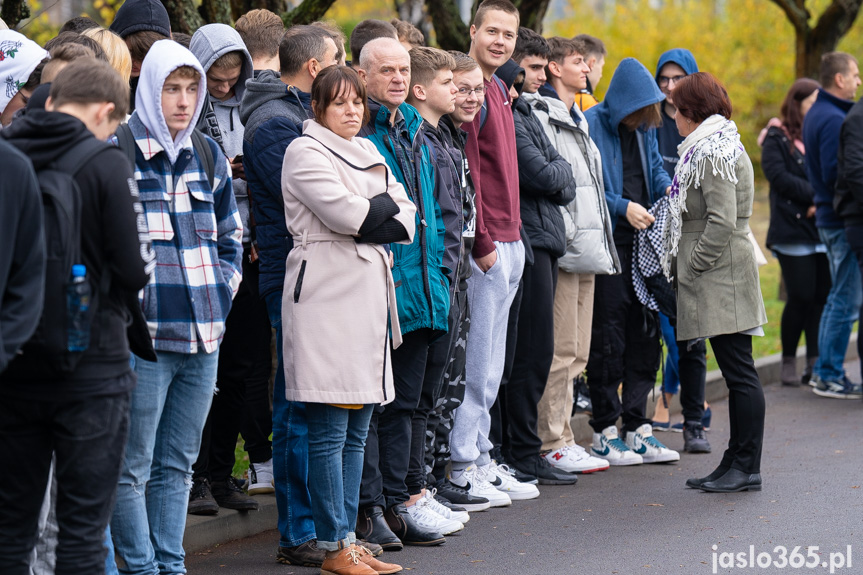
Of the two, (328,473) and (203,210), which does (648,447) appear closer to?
(328,473)

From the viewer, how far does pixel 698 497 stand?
630 centimetres

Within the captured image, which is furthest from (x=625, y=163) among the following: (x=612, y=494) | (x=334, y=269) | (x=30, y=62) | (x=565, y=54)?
(x=30, y=62)

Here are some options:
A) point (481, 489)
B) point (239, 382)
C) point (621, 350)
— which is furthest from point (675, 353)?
point (239, 382)

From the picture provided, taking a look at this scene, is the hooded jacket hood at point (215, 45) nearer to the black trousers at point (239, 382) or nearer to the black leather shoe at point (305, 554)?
the black trousers at point (239, 382)

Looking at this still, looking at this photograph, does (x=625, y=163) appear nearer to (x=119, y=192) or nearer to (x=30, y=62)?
(x=30, y=62)

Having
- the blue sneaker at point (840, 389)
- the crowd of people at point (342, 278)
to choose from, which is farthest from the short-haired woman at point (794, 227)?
the crowd of people at point (342, 278)

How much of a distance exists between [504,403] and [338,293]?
96.0 inches

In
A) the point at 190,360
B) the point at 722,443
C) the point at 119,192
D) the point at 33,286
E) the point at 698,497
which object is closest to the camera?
the point at 33,286

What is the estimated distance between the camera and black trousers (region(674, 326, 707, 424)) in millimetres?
7504

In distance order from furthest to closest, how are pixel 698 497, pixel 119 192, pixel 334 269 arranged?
pixel 698 497, pixel 334 269, pixel 119 192

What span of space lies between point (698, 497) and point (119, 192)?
3.99 meters

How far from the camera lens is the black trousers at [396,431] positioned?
17.1 ft

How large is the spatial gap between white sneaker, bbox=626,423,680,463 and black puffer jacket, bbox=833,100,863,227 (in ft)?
9.64

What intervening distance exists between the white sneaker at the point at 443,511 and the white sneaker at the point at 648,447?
6.09 ft
